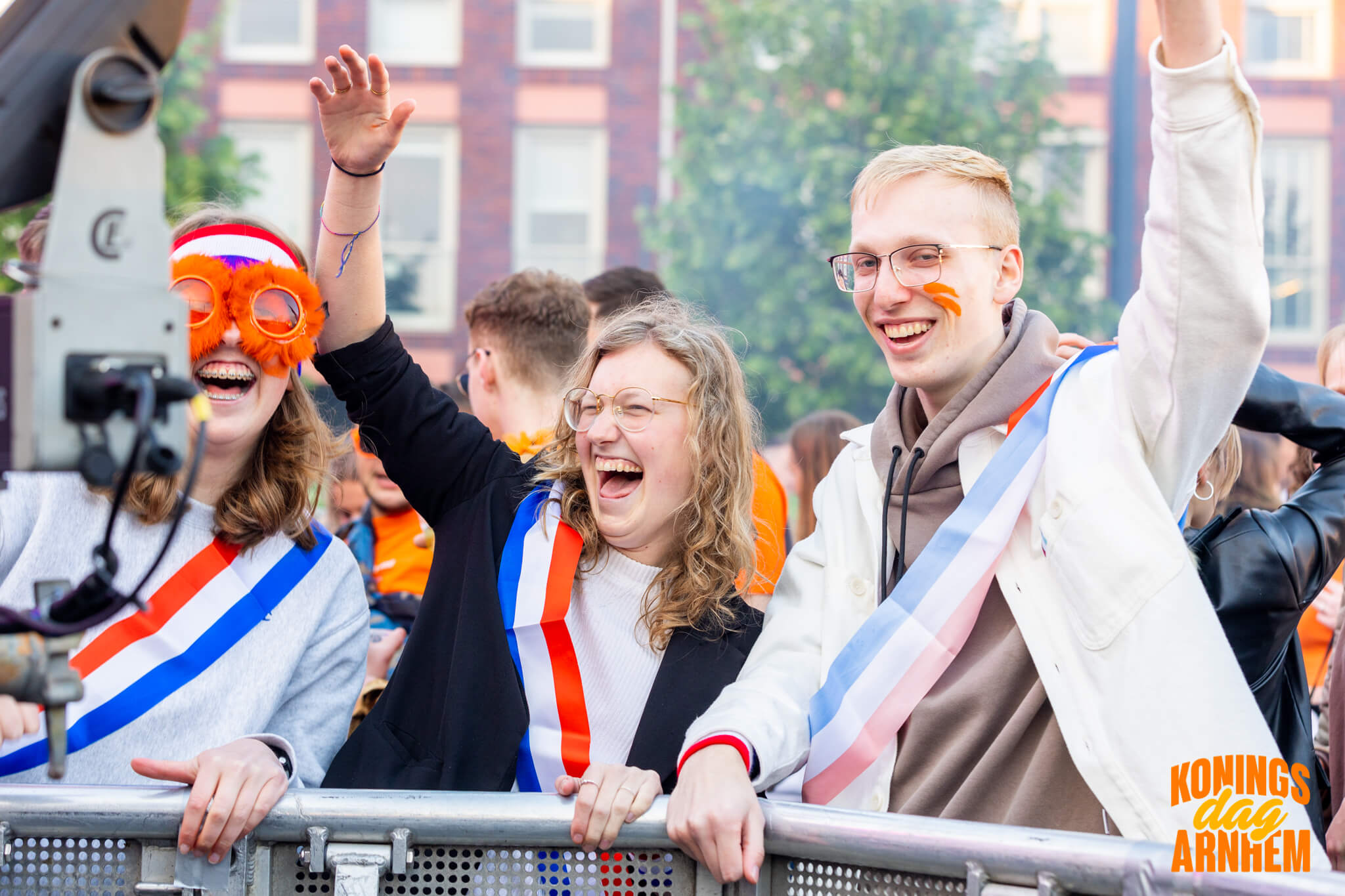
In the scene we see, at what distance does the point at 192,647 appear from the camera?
2240 millimetres

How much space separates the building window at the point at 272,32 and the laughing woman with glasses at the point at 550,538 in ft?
55.6

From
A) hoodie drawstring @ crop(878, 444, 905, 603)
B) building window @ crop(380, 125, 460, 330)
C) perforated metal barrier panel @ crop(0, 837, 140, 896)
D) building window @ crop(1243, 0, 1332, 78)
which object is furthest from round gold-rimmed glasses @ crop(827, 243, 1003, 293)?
building window @ crop(1243, 0, 1332, 78)

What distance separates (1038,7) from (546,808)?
1860 centimetres

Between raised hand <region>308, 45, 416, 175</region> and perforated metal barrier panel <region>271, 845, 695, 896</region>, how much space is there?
1309 mm

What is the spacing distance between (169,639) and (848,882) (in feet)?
4.18

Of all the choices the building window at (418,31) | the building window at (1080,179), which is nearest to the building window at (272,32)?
the building window at (418,31)

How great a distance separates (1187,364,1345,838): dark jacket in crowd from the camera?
232 cm

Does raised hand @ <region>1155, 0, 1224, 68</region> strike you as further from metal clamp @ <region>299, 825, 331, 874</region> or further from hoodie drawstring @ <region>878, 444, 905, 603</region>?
metal clamp @ <region>299, 825, 331, 874</region>

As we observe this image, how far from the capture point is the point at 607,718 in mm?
2355

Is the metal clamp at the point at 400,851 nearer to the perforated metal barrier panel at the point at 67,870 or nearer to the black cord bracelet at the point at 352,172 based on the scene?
the perforated metal barrier panel at the point at 67,870

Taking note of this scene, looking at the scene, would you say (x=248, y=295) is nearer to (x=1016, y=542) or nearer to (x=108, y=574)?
(x=108, y=574)

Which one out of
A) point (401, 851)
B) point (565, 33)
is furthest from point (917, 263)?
point (565, 33)

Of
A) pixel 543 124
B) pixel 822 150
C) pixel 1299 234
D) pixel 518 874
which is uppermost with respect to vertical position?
pixel 543 124

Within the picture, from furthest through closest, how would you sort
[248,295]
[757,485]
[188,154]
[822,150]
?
[188,154], [822,150], [757,485], [248,295]
